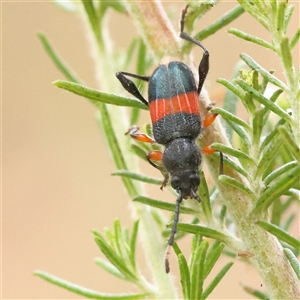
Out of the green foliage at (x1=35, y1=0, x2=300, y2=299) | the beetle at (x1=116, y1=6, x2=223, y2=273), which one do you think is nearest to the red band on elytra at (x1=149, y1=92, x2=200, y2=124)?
the beetle at (x1=116, y1=6, x2=223, y2=273)

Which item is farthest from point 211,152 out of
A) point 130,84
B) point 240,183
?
point 130,84

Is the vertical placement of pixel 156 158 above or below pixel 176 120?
below

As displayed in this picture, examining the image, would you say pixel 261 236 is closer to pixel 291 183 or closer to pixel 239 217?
pixel 239 217

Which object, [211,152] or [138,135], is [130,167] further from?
[211,152]

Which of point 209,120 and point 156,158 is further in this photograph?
point 156,158

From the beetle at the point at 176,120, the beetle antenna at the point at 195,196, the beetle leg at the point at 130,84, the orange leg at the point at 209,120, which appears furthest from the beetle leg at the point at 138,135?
the orange leg at the point at 209,120

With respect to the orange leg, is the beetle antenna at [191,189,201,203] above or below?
below

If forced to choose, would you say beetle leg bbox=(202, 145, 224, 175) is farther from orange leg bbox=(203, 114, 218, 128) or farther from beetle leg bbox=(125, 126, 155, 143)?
beetle leg bbox=(125, 126, 155, 143)

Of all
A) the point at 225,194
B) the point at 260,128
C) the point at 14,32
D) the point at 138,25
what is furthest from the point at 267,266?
the point at 14,32

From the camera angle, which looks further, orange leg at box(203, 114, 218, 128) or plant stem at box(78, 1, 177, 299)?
plant stem at box(78, 1, 177, 299)

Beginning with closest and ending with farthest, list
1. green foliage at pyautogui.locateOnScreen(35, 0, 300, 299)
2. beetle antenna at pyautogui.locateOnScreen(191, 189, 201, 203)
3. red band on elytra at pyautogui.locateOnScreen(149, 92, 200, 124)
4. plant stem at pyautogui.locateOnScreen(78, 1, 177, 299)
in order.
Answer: green foliage at pyautogui.locateOnScreen(35, 0, 300, 299) → beetle antenna at pyautogui.locateOnScreen(191, 189, 201, 203) → plant stem at pyautogui.locateOnScreen(78, 1, 177, 299) → red band on elytra at pyautogui.locateOnScreen(149, 92, 200, 124)
